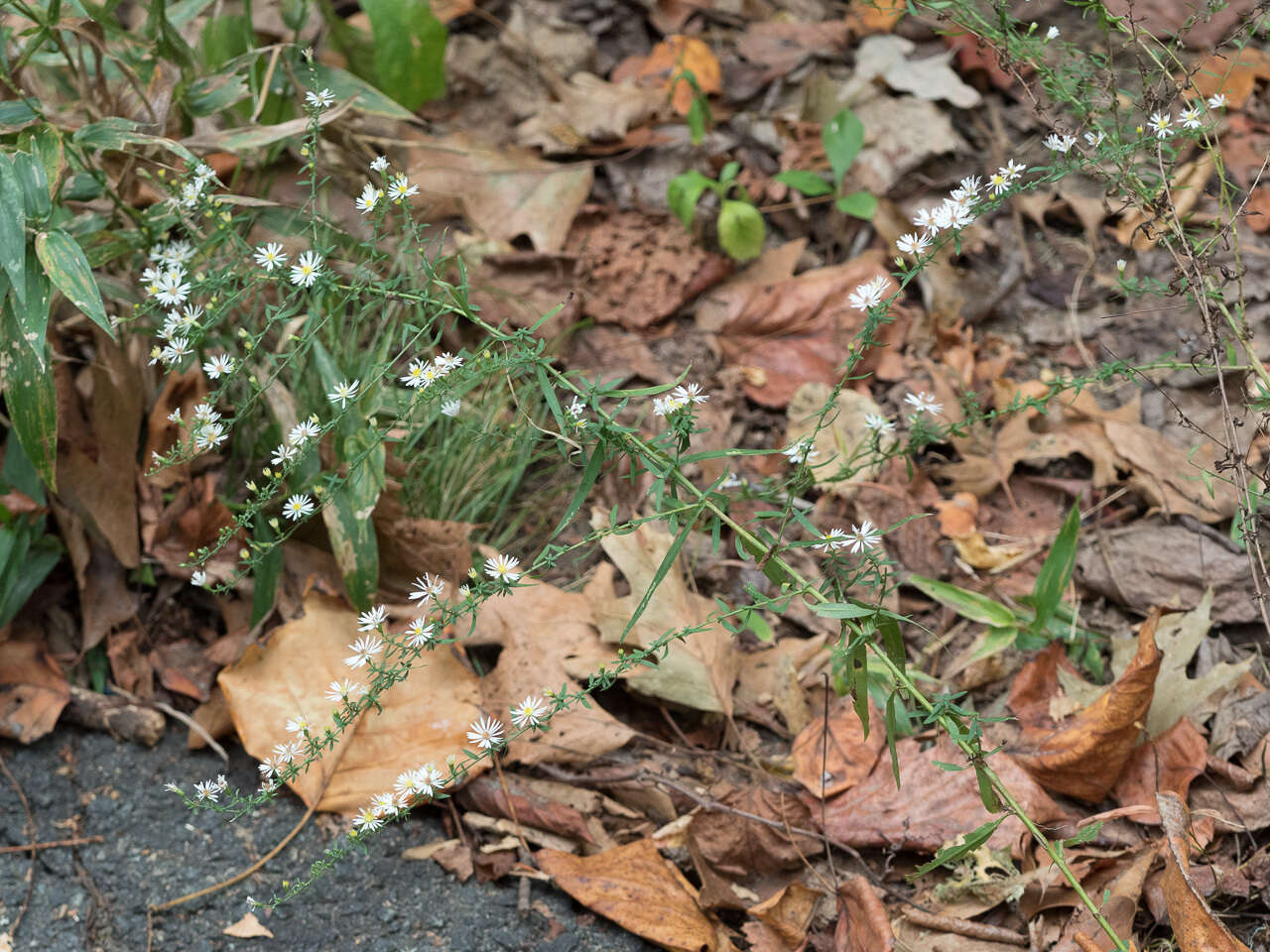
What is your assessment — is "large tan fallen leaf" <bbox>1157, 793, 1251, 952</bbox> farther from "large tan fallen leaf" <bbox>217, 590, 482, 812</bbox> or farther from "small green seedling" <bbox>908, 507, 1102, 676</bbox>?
"large tan fallen leaf" <bbox>217, 590, 482, 812</bbox>

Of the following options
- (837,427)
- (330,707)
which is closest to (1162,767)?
(837,427)

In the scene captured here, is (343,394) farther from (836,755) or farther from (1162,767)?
(1162,767)

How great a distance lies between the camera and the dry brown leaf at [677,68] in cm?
298

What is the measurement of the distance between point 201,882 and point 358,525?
1.98 ft

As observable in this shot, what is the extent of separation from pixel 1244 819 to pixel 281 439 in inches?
65.7

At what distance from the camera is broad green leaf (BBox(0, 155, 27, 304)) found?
4.93ft

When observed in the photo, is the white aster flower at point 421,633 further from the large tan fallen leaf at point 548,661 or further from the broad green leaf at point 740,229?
the broad green leaf at point 740,229

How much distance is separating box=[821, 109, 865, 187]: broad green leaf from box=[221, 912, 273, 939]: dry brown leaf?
207 centimetres

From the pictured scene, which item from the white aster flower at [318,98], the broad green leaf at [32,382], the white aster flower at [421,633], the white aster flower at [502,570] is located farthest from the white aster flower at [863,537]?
the broad green leaf at [32,382]

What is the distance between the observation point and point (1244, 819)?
5.08ft

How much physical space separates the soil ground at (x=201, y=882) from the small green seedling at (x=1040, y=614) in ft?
2.61

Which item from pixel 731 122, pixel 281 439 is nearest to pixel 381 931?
pixel 281 439

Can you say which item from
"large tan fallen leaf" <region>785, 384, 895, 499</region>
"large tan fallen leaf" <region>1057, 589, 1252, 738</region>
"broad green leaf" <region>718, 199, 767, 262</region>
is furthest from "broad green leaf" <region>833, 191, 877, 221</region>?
"large tan fallen leaf" <region>1057, 589, 1252, 738</region>

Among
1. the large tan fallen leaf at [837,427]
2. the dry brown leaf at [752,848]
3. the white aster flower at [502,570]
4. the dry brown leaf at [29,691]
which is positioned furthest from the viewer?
the large tan fallen leaf at [837,427]
